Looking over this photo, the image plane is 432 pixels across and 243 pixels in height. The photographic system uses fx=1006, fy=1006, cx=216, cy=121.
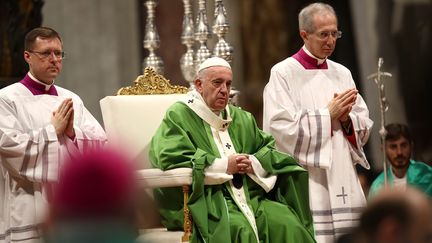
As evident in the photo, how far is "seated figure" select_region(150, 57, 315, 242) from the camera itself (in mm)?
5820

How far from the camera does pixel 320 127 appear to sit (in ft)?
20.8

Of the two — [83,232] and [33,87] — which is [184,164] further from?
[83,232]

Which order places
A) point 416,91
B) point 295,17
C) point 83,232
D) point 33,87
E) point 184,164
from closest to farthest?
point 83,232, point 184,164, point 33,87, point 416,91, point 295,17

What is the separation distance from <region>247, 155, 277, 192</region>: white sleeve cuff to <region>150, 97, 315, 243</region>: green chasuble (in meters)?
0.04

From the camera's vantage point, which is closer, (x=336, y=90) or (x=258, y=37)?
(x=336, y=90)

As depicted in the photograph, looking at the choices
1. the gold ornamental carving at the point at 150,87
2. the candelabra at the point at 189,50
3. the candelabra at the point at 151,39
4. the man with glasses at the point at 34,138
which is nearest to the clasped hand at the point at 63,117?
the man with glasses at the point at 34,138

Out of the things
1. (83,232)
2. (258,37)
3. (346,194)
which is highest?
(258,37)

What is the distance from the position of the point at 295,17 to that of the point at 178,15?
1.39m

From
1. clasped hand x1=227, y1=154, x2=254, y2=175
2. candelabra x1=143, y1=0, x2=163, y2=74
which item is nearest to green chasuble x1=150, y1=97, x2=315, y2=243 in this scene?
clasped hand x1=227, y1=154, x2=254, y2=175

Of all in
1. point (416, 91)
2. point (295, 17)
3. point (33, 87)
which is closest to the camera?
point (33, 87)

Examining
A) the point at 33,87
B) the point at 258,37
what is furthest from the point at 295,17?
the point at 33,87

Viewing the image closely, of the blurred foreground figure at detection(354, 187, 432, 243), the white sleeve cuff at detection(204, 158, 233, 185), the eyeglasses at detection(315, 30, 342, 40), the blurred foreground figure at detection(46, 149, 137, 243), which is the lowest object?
the white sleeve cuff at detection(204, 158, 233, 185)

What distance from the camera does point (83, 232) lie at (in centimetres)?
181

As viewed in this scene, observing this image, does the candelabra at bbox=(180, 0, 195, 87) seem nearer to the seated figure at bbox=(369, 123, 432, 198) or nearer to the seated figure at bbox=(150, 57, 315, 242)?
the seated figure at bbox=(369, 123, 432, 198)
